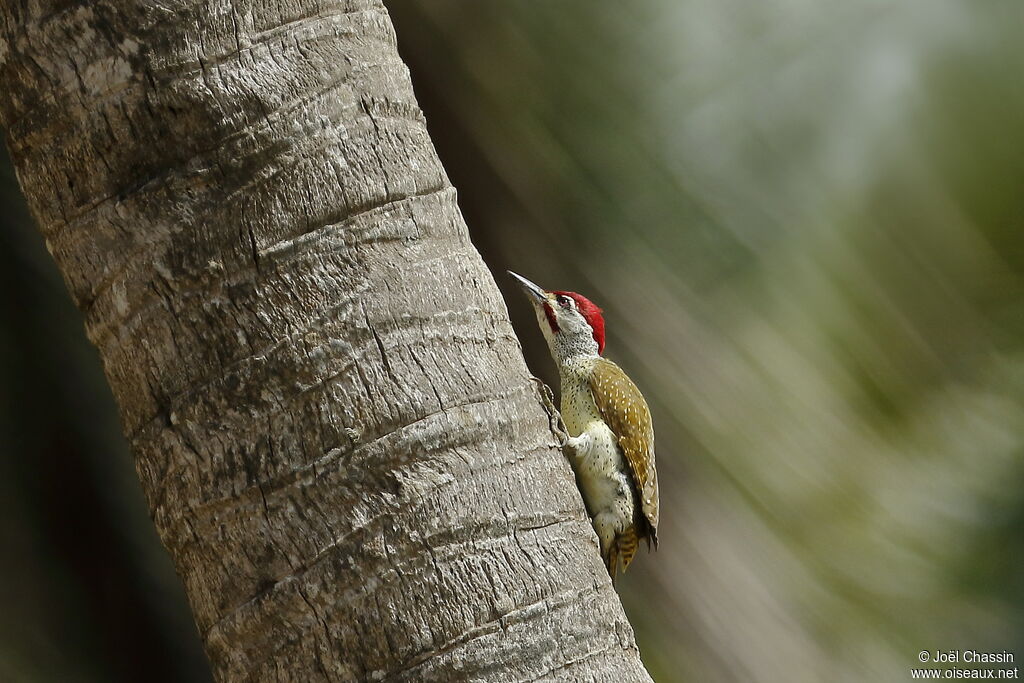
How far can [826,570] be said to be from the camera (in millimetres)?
3703

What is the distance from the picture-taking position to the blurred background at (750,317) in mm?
3668

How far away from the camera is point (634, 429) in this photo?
3.27m

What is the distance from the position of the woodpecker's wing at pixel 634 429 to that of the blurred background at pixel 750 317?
397 millimetres

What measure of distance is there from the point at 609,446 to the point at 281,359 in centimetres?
176

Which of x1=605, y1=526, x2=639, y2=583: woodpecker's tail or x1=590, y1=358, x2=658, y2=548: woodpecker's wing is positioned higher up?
x1=590, y1=358, x2=658, y2=548: woodpecker's wing

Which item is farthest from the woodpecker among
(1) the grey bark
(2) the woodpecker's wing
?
(1) the grey bark

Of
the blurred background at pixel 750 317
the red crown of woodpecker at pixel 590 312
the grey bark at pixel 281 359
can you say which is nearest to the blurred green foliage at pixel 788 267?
the blurred background at pixel 750 317

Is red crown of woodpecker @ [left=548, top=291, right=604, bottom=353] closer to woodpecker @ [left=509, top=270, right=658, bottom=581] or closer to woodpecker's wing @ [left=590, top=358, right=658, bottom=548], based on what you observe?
woodpecker @ [left=509, top=270, right=658, bottom=581]

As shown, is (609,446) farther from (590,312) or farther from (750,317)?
(750,317)

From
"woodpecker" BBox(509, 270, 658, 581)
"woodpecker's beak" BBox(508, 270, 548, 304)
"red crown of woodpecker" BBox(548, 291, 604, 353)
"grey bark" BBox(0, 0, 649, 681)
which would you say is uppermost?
"grey bark" BBox(0, 0, 649, 681)

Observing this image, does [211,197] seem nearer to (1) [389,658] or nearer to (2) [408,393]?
(2) [408,393]

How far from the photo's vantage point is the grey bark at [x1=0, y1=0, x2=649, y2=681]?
5.50 ft

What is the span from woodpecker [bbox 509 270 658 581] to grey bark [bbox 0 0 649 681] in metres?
1.39

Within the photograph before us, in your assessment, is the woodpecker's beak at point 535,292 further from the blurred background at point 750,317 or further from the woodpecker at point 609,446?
the blurred background at point 750,317
